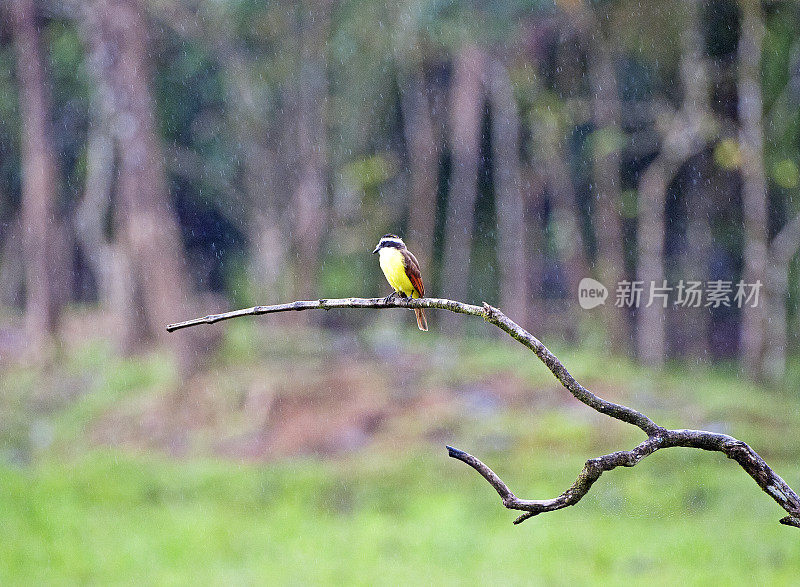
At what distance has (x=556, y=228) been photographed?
13.4 m

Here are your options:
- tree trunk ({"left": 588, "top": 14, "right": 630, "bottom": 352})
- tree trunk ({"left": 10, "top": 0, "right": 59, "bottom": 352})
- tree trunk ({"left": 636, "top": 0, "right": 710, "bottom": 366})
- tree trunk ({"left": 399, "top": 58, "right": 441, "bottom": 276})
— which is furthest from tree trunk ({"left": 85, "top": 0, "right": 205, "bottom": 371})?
tree trunk ({"left": 636, "top": 0, "right": 710, "bottom": 366})

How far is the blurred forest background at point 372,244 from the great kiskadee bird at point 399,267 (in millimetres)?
3730

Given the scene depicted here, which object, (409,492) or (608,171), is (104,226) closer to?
(608,171)

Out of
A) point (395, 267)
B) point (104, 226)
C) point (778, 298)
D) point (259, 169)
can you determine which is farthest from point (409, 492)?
point (104, 226)

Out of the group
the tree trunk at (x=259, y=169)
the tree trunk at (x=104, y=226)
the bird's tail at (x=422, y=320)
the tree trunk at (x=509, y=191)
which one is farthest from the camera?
the tree trunk at (x=259, y=169)

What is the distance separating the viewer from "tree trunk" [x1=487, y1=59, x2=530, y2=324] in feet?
41.4

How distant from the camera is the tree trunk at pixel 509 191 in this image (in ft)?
41.4

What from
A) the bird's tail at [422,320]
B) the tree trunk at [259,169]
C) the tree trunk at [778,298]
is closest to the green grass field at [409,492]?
the tree trunk at [778,298]

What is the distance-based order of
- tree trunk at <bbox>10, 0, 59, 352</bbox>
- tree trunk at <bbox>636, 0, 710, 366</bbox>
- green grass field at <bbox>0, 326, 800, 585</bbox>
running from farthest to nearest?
tree trunk at <bbox>10, 0, 59, 352</bbox>, tree trunk at <bbox>636, 0, 710, 366</bbox>, green grass field at <bbox>0, 326, 800, 585</bbox>

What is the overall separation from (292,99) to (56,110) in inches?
181

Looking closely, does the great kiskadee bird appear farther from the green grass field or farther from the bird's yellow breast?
the green grass field

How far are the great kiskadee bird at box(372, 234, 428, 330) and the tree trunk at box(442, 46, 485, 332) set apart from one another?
9.75 meters

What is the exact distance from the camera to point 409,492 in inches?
312

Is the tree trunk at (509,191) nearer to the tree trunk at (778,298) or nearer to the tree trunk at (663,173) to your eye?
the tree trunk at (663,173)
